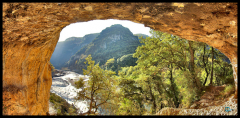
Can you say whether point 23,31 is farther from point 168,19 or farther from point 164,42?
point 164,42

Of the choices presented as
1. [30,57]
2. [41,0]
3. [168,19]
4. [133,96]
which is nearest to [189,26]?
[168,19]

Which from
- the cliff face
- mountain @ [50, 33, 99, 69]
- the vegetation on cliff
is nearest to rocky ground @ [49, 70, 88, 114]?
the vegetation on cliff

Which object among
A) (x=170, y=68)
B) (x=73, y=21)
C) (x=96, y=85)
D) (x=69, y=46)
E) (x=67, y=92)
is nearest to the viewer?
(x=73, y=21)

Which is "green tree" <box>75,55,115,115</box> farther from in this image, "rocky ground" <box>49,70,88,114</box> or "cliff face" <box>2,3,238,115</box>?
"cliff face" <box>2,3,238,115</box>

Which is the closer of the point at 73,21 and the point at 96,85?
the point at 73,21

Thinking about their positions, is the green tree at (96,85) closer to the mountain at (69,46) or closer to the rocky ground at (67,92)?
the rocky ground at (67,92)

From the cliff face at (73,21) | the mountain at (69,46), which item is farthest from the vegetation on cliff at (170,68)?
the mountain at (69,46)

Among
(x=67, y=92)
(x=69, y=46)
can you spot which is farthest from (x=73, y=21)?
(x=69, y=46)

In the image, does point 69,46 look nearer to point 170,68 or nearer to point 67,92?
point 67,92
